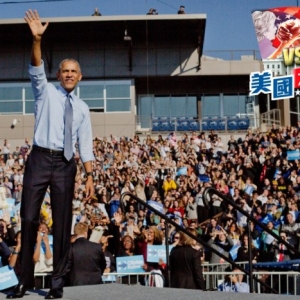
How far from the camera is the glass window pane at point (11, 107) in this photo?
118ft

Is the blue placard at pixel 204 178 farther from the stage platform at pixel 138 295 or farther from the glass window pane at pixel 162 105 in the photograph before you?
the glass window pane at pixel 162 105

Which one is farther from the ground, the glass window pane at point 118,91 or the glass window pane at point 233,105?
the glass window pane at point 118,91

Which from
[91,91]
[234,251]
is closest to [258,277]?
[234,251]

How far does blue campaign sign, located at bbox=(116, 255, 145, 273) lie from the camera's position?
35.4ft

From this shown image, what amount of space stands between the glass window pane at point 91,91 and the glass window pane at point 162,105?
3.24m

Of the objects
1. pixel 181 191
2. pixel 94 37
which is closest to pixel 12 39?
pixel 94 37

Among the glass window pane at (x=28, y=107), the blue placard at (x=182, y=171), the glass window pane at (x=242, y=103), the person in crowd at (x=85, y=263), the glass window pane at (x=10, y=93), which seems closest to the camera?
the person in crowd at (x=85, y=263)

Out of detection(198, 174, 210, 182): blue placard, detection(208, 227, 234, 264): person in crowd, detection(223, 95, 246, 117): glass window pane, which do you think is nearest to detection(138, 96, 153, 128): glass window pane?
detection(223, 95, 246, 117): glass window pane

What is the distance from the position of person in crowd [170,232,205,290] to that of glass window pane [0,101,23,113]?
27561mm

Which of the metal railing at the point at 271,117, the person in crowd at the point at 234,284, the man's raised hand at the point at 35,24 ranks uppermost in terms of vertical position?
the metal railing at the point at 271,117

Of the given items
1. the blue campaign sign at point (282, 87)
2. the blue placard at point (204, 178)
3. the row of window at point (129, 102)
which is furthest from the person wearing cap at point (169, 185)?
the blue campaign sign at point (282, 87)

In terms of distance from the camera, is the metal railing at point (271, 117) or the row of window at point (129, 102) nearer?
the metal railing at point (271, 117)

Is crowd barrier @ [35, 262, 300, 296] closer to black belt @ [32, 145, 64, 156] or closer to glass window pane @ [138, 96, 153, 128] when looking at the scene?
black belt @ [32, 145, 64, 156]

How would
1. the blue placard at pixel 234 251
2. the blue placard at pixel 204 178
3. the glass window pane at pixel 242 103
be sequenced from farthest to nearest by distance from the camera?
the glass window pane at pixel 242 103 → the blue placard at pixel 204 178 → the blue placard at pixel 234 251
